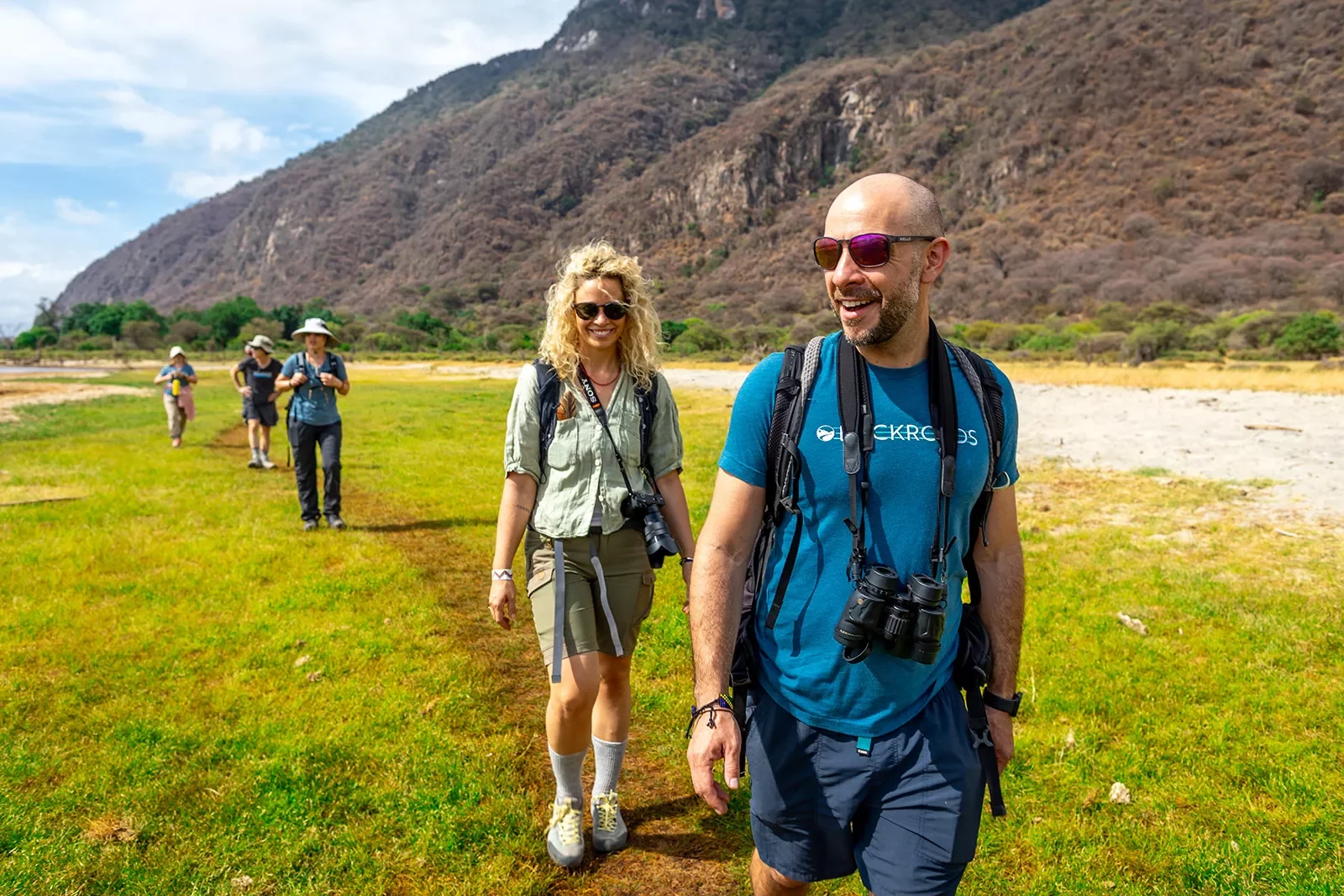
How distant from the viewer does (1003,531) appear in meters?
2.37

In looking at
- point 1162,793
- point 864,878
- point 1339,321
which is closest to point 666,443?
point 864,878

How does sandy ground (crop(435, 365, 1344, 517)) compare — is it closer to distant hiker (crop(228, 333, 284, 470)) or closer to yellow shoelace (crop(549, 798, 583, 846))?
yellow shoelace (crop(549, 798, 583, 846))

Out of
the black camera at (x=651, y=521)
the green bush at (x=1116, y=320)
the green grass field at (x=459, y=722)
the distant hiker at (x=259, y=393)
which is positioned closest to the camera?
the black camera at (x=651, y=521)

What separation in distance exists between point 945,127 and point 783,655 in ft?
489

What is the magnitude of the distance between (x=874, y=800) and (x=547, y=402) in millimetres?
2014

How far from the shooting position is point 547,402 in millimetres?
3309

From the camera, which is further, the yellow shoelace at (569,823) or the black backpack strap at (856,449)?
the yellow shoelace at (569,823)

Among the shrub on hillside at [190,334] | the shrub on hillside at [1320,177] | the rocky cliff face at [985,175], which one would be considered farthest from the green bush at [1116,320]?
the shrub on hillside at [190,334]

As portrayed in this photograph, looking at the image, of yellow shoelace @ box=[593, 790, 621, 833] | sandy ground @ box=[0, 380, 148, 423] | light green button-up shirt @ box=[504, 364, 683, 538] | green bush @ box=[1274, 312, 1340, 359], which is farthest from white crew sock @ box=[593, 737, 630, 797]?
green bush @ box=[1274, 312, 1340, 359]

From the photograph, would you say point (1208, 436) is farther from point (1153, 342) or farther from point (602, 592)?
point (1153, 342)

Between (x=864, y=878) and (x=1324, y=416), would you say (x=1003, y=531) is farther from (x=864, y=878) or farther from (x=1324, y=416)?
(x=1324, y=416)

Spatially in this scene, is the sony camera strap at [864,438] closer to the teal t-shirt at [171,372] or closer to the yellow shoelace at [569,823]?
the yellow shoelace at [569,823]

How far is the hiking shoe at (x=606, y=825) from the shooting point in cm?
356

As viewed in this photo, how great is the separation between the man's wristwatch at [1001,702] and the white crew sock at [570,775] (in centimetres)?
178
